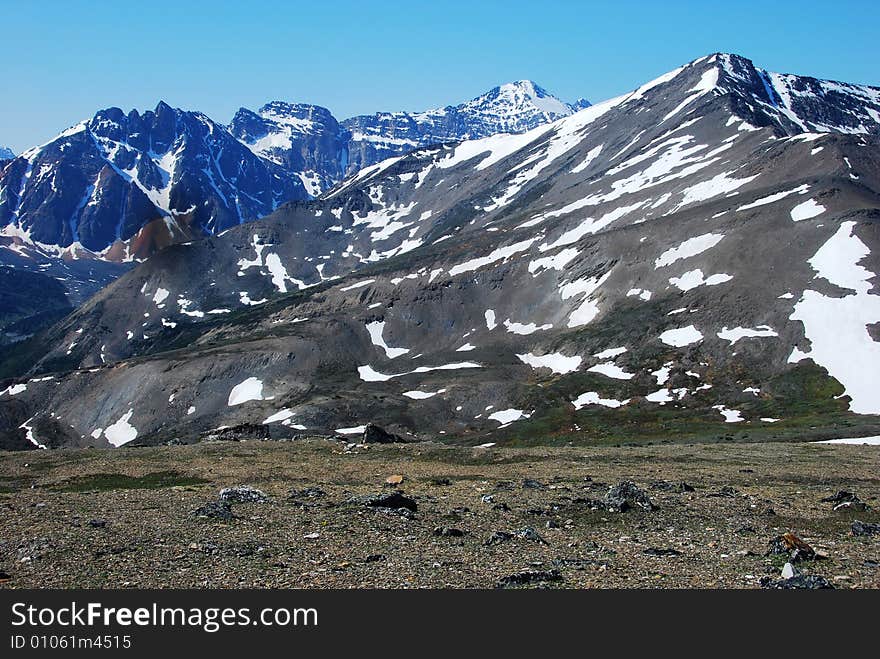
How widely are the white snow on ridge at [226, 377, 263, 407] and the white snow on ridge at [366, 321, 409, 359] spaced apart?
31.0 metres

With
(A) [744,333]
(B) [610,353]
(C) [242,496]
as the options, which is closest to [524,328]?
(B) [610,353]

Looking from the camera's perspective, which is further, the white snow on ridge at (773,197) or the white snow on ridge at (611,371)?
the white snow on ridge at (773,197)

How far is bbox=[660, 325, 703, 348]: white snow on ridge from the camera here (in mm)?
123688

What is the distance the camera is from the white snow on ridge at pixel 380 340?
548 ft

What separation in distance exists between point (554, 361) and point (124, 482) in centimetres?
10335

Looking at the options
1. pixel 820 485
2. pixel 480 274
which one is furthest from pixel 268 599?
pixel 480 274

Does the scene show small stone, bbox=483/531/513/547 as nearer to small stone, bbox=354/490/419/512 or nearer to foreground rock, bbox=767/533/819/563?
small stone, bbox=354/490/419/512

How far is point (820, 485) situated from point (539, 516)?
19.7 metres

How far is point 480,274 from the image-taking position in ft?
603

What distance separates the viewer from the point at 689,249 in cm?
14938

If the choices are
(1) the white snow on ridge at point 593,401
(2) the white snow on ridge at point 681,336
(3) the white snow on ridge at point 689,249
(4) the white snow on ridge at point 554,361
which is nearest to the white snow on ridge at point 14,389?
(4) the white snow on ridge at point 554,361

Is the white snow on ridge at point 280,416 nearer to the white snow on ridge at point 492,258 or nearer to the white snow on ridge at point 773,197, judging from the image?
the white snow on ridge at point 492,258

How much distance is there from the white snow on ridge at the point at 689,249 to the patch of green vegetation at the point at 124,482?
12596 centimetres

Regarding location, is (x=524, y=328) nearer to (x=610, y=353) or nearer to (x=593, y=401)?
(x=610, y=353)
